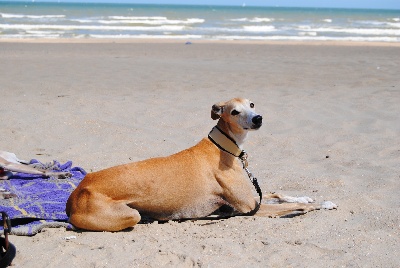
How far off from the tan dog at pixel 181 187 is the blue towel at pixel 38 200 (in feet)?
0.81

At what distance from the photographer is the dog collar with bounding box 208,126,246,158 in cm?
537

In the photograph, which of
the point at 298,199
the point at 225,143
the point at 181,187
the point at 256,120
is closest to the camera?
the point at 181,187

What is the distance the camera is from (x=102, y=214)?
4.89 metres

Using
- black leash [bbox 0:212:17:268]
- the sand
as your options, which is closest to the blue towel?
the sand

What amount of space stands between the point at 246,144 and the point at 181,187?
3.03 m

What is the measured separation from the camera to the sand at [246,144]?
4523 mm

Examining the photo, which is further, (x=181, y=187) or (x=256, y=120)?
(x=256, y=120)

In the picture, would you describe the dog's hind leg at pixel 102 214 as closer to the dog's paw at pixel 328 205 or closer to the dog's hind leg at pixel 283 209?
the dog's hind leg at pixel 283 209

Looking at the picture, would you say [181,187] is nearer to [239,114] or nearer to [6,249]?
[239,114]

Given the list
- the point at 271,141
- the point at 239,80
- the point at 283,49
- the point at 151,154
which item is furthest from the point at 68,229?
the point at 283,49

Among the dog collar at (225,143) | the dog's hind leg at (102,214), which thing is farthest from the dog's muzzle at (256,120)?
the dog's hind leg at (102,214)

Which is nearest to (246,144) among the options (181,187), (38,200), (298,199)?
(298,199)

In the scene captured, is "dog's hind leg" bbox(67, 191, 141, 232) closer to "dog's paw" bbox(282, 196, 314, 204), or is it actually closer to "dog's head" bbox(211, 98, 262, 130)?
"dog's head" bbox(211, 98, 262, 130)

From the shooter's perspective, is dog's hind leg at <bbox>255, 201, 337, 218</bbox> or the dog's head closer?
the dog's head
